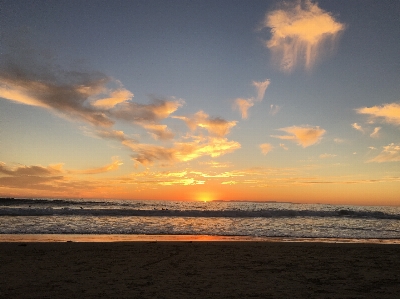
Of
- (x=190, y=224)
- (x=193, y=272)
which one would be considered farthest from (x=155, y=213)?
(x=193, y=272)

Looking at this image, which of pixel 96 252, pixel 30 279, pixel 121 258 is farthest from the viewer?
pixel 96 252

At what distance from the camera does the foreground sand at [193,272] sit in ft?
21.5

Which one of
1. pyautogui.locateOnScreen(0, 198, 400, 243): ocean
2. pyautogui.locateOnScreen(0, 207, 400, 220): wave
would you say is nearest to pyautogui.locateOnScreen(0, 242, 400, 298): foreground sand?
pyautogui.locateOnScreen(0, 198, 400, 243): ocean

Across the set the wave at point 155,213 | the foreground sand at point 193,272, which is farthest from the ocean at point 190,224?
the foreground sand at point 193,272

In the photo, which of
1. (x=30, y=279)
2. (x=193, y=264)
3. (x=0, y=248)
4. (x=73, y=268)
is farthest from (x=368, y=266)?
(x=0, y=248)

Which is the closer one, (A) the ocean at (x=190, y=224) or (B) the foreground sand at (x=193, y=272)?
(B) the foreground sand at (x=193, y=272)

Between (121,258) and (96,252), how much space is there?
1800 millimetres

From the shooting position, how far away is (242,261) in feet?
32.8

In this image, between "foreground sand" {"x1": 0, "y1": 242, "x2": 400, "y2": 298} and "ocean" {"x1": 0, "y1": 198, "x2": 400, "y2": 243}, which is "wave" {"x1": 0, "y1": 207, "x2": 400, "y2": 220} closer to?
"ocean" {"x1": 0, "y1": 198, "x2": 400, "y2": 243}

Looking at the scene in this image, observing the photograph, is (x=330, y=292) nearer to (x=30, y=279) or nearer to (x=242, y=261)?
(x=242, y=261)

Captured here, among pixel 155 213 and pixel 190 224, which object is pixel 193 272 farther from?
pixel 155 213

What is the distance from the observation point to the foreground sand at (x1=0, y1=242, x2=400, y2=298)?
6.55m

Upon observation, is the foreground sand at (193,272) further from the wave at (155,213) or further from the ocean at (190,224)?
the wave at (155,213)

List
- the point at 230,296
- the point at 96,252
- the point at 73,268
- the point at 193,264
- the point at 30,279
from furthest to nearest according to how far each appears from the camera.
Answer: the point at 96,252, the point at 193,264, the point at 73,268, the point at 30,279, the point at 230,296
